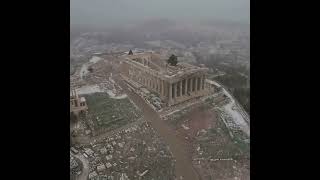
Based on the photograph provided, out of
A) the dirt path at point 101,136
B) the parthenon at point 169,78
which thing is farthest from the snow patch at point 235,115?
the dirt path at point 101,136

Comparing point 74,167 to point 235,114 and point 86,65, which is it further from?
point 235,114

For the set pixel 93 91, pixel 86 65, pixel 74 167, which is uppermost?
pixel 86 65

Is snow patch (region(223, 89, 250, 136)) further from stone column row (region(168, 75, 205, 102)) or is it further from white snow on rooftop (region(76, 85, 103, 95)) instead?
white snow on rooftop (region(76, 85, 103, 95))

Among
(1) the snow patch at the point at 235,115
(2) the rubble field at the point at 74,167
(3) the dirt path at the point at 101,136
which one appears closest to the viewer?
(2) the rubble field at the point at 74,167

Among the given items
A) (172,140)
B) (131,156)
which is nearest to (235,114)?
(172,140)

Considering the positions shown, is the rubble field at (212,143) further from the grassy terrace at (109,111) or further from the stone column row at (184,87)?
the grassy terrace at (109,111)

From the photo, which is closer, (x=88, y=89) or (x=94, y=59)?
(x=88, y=89)
